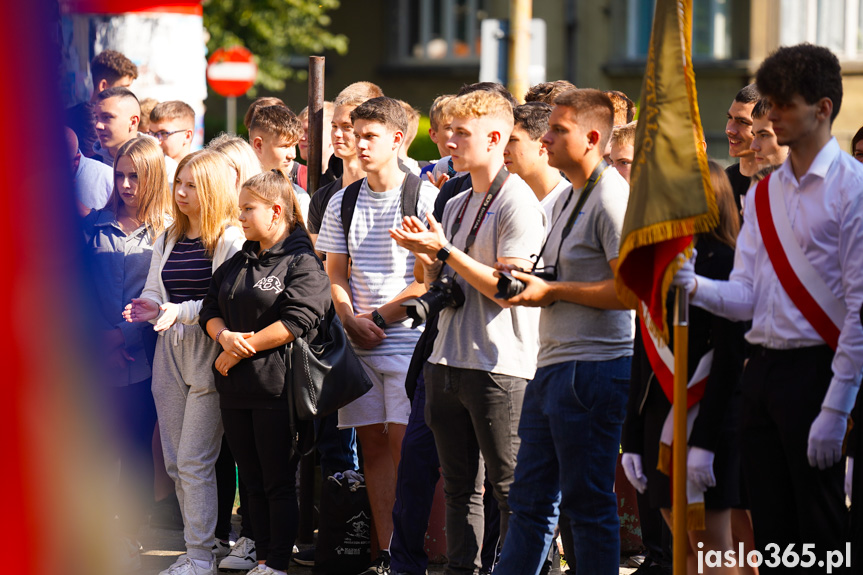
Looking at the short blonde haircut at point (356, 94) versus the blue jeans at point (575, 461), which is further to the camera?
the short blonde haircut at point (356, 94)

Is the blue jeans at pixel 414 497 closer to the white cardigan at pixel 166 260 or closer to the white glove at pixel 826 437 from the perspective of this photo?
the white cardigan at pixel 166 260

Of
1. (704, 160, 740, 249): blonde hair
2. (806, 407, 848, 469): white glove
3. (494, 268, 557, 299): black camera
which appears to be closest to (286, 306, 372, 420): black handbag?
(494, 268, 557, 299): black camera

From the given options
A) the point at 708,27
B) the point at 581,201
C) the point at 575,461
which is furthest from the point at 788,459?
the point at 708,27

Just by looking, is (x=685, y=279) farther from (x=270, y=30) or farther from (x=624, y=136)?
(x=270, y=30)

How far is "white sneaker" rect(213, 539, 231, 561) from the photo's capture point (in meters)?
5.60

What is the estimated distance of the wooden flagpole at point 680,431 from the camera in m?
3.30

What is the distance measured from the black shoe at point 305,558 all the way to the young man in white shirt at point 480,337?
1.26 metres

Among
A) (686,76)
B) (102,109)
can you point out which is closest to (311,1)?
(102,109)

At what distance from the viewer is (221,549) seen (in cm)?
565

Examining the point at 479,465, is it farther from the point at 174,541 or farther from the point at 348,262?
the point at 174,541

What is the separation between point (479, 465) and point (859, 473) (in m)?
1.67

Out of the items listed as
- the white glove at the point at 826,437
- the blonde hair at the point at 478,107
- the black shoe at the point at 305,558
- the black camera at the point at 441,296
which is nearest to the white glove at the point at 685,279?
the white glove at the point at 826,437

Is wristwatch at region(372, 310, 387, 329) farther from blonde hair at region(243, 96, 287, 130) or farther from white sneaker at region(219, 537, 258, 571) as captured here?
blonde hair at region(243, 96, 287, 130)

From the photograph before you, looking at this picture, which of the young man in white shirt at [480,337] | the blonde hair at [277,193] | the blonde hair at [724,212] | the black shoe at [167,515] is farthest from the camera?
the black shoe at [167,515]
